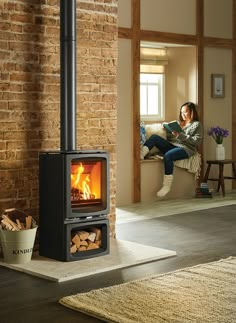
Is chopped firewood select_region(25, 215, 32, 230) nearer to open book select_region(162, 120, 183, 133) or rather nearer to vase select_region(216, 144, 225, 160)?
open book select_region(162, 120, 183, 133)

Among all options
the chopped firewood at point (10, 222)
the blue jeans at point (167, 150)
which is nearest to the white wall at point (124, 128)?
the blue jeans at point (167, 150)

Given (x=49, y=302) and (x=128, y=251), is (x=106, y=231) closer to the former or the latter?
(x=128, y=251)

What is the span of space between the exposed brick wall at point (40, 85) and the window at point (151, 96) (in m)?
3.32

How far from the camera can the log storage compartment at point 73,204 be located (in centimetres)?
457

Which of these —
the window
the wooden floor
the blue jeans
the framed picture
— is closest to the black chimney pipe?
the wooden floor

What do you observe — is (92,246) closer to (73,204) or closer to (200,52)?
(73,204)

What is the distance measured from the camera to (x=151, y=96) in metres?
8.86

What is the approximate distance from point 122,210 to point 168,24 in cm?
251

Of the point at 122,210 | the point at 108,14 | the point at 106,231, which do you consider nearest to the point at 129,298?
the point at 106,231

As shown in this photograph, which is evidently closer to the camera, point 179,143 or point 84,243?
point 84,243

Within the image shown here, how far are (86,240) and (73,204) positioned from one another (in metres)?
0.32

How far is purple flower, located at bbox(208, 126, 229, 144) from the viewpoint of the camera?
8.62 m

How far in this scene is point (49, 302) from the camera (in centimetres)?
374

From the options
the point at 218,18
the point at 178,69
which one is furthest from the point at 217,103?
the point at 218,18
